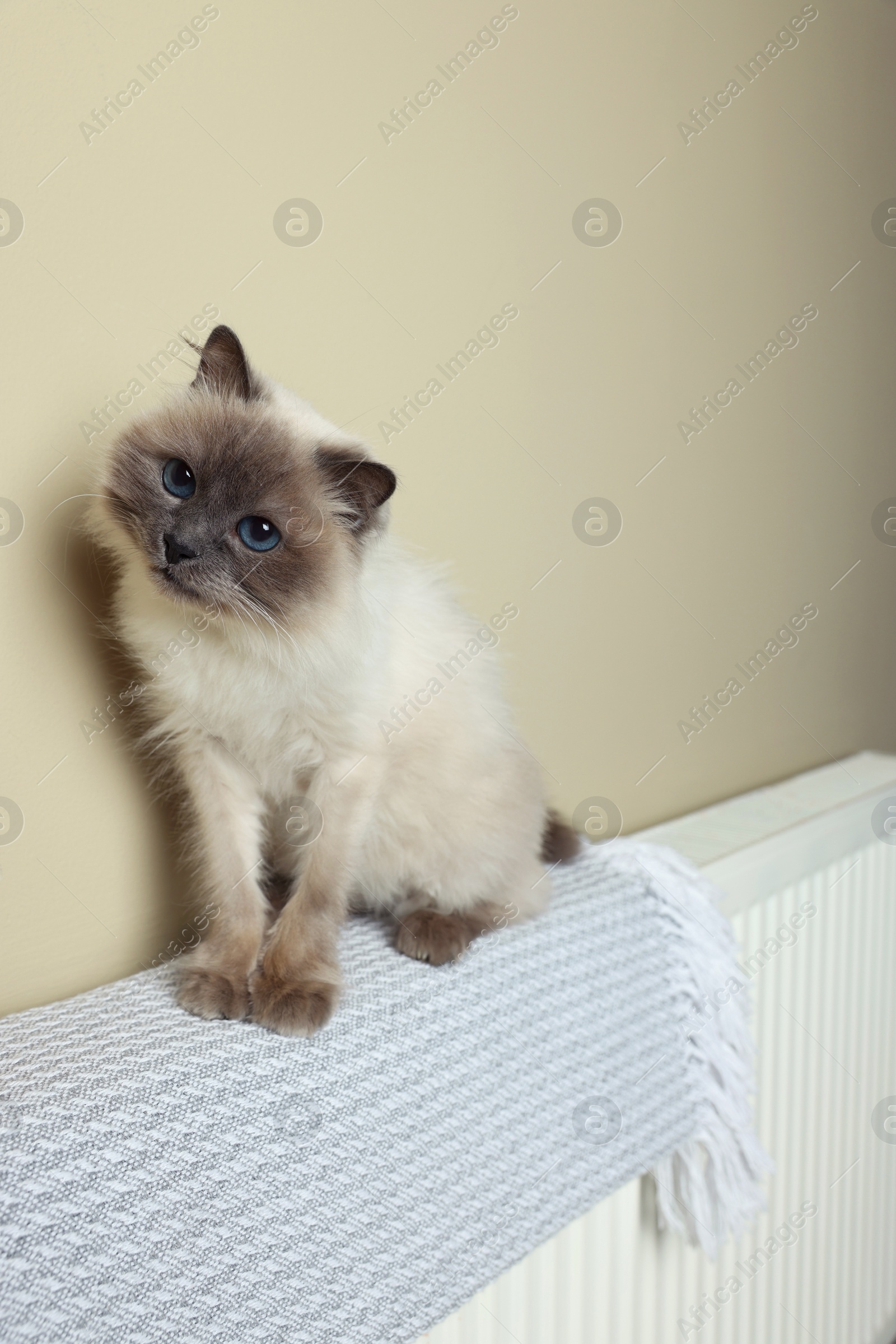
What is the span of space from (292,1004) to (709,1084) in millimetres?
659

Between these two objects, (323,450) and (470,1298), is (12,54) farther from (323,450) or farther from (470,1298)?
(470,1298)

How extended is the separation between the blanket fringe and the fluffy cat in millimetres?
262

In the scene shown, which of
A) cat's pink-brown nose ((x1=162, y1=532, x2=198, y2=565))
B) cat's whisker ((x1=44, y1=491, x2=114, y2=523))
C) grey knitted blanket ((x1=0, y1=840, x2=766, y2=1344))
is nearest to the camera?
grey knitted blanket ((x1=0, y1=840, x2=766, y2=1344))

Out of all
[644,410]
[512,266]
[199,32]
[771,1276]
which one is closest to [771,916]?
[771,1276]

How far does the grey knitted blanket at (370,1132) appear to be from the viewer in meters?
0.65

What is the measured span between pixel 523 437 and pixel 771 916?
87 cm

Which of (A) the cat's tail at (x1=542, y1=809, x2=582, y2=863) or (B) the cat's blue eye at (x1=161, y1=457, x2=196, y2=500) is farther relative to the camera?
(A) the cat's tail at (x1=542, y1=809, x2=582, y2=863)

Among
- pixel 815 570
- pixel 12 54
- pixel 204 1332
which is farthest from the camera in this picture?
pixel 815 570

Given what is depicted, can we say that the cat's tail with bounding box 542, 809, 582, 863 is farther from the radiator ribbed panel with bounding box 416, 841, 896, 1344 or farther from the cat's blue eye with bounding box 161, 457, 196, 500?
the cat's blue eye with bounding box 161, 457, 196, 500

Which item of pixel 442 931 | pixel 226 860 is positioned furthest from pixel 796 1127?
pixel 226 860

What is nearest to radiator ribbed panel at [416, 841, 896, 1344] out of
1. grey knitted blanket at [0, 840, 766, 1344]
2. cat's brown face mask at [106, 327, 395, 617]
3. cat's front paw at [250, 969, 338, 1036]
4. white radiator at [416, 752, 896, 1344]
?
white radiator at [416, 752, 896, 1344]

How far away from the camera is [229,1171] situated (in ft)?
2.36

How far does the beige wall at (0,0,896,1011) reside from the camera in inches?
33.8

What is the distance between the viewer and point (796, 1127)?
1683 mm
